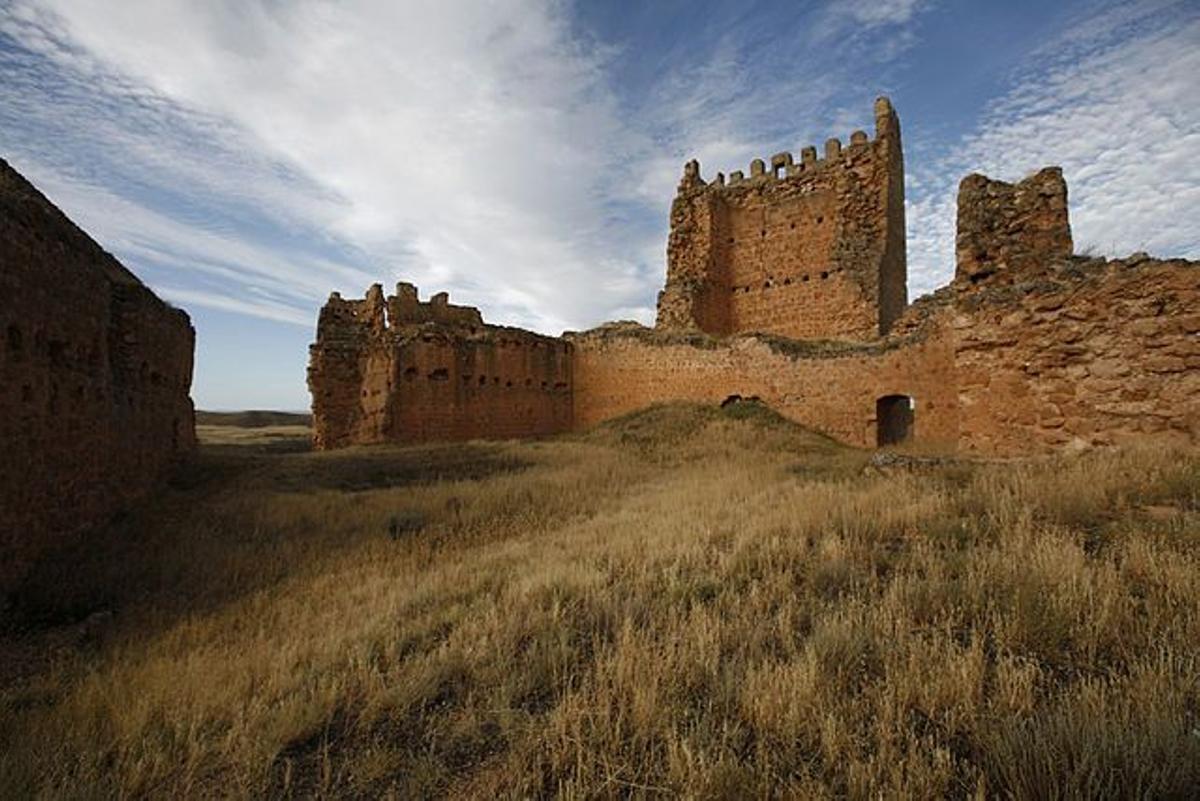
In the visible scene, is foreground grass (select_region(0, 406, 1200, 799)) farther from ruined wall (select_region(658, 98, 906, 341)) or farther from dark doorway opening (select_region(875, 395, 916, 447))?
ruined wall (select_region(658, 98, 906, 341))

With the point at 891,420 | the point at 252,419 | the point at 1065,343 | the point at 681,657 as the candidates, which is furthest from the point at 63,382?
the point at 252,419

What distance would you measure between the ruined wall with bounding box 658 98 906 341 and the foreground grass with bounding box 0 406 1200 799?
46.6ft

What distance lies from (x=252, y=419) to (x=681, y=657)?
5120 centimetres

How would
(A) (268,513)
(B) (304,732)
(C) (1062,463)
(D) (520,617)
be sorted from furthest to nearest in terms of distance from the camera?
(A) (268,513)
(C) (1062,463)
(D) (520,617)
(B) (304,732)

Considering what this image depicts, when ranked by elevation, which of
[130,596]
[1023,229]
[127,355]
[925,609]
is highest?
[1023,229]

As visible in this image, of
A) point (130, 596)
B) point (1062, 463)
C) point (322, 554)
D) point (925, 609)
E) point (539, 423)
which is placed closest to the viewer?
point (925, 609)

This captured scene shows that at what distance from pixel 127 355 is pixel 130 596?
4.67 metres

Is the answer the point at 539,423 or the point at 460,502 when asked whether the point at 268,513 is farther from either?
the point at 539,423

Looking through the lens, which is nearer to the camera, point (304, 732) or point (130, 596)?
point (304, 732)

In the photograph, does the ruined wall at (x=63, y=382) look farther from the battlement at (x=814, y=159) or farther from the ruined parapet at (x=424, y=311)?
the battlement at (x=814, y=159)

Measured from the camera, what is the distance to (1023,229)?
818 cm

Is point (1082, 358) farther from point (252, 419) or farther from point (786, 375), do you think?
point (252, 419)

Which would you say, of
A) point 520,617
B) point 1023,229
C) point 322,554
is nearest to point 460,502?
point 322,554

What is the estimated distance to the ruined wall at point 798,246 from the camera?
60.9ft
